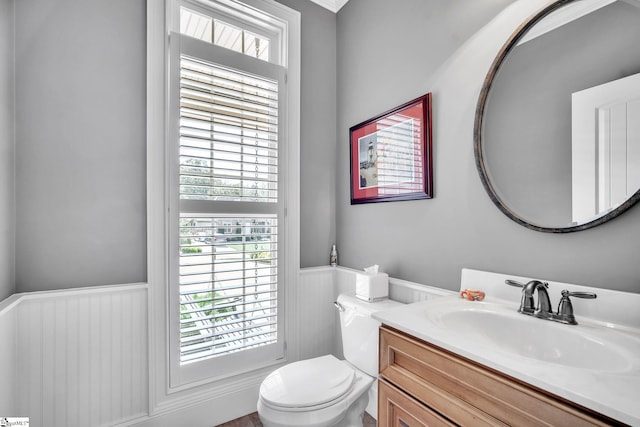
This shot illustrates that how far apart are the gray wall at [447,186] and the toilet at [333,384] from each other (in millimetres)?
352

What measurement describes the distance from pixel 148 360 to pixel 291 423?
2.88ft

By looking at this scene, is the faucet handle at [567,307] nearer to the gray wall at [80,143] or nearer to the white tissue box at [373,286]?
the white tissue box at [373,286]

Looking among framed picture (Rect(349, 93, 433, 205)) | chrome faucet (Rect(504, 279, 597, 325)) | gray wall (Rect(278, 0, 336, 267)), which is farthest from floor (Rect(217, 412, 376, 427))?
framed picture (Rect(349, 93, 433, 205))

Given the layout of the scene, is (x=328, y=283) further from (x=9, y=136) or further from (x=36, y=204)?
(x=9, y=136)

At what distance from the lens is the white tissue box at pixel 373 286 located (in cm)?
160

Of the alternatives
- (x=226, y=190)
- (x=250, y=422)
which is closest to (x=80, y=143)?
(x=226, y=190)

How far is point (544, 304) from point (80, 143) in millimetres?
2032

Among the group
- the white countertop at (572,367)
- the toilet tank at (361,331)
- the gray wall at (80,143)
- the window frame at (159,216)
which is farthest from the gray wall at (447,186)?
the gray wall at (80,143)

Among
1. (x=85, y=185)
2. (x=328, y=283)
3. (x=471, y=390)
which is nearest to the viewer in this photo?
(x=471, y=390)

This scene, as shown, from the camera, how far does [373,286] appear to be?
1597 mm

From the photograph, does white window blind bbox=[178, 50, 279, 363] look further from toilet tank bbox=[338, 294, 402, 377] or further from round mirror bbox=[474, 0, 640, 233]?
round mirror bbox=[474, 0, 640, 233]

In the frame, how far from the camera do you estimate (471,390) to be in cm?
76

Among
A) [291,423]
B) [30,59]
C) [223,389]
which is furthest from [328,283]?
[30,59]

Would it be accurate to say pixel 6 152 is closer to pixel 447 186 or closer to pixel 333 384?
pixel 333 384
